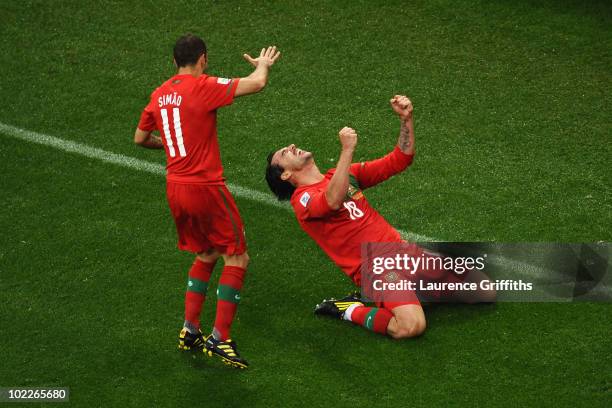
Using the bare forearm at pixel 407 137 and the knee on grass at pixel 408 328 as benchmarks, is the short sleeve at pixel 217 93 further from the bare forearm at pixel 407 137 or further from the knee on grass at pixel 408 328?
the knee on grass at pixel 408 328

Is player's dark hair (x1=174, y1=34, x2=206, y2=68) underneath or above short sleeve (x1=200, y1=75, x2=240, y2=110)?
above

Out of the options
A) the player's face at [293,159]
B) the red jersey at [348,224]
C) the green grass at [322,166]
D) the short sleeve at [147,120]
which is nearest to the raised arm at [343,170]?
the red jersey at [348,224]

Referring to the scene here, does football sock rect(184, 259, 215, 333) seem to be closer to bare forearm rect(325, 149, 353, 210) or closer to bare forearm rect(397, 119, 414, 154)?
bare forearm rect(325, 149, 353, 210)

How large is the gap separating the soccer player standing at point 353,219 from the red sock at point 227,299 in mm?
675

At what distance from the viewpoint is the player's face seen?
291 inches

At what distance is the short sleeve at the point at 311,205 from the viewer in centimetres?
702

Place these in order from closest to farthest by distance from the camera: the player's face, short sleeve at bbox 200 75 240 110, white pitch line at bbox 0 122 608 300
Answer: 1. short sleeve at bbox 200 75 240 110
2. the player's face
3. white pitch line at bbox 0 122 608 300

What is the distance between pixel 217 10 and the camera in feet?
35.7

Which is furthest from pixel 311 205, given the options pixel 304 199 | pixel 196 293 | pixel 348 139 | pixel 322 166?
pixel 322 166

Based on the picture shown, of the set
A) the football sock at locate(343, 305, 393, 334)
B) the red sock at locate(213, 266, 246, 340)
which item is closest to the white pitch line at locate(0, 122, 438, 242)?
the football sock at locate(343, 305, 393, 334)

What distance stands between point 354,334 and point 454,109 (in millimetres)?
3084

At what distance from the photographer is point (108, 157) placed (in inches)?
361

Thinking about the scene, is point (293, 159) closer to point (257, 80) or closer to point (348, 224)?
point (348, 224)

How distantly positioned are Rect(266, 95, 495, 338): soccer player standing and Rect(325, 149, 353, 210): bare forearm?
106mm
